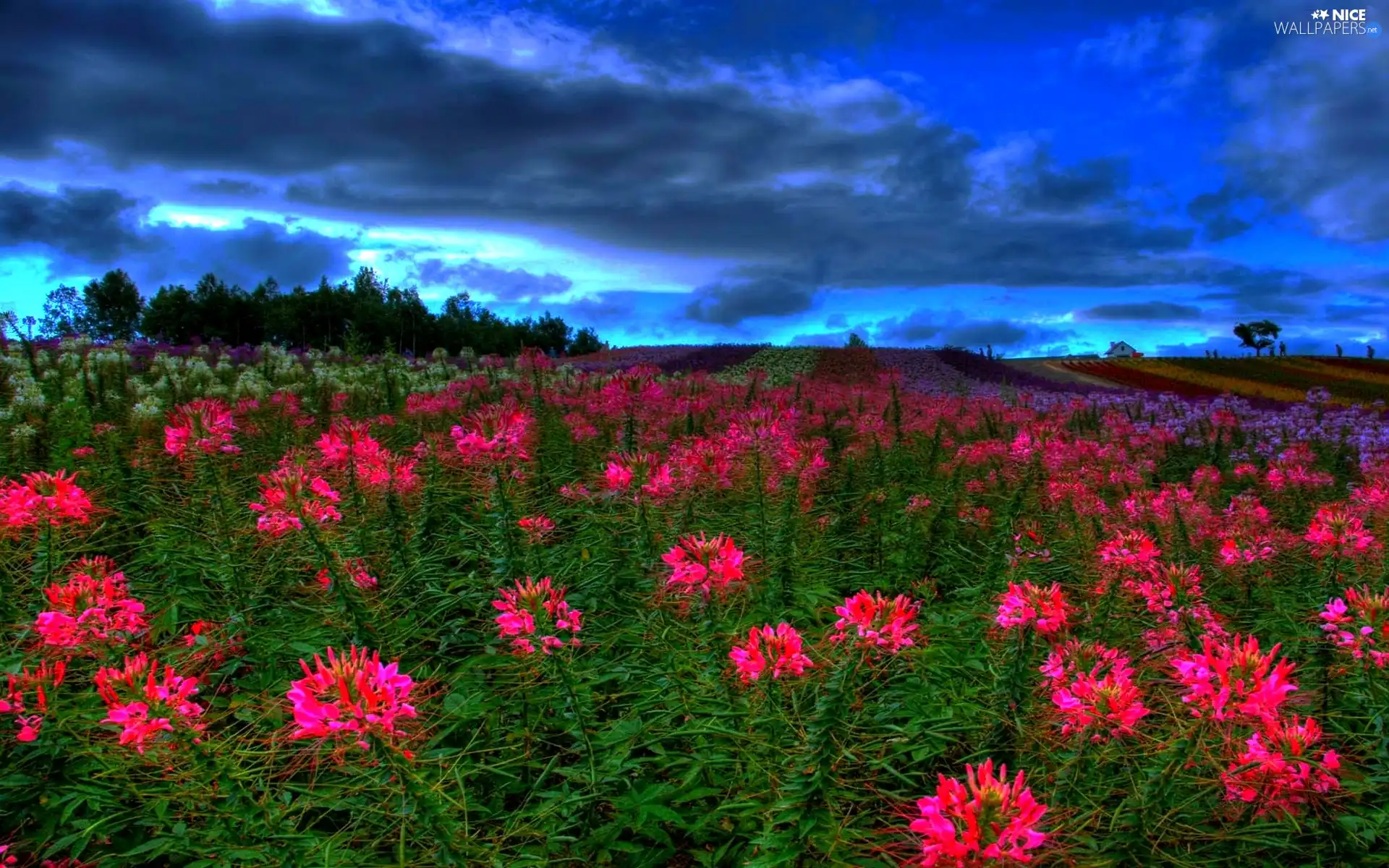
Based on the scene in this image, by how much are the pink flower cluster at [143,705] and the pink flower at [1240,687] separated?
8.56ft

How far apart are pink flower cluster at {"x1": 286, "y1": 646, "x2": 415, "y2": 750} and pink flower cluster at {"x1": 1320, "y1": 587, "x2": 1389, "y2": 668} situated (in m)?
2.81

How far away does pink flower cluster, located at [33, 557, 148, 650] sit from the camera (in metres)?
2.56

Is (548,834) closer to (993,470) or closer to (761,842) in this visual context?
(761,842)

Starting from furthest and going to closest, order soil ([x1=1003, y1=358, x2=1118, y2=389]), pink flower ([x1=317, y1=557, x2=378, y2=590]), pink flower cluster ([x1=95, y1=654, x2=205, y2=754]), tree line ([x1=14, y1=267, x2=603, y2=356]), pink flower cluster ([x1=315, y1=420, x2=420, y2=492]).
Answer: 1. tree line ([x1=14, y1=267, x2=603, y2=356])
2. soil ([x1=1003, y1=358, x2=1118, y2=389])
3. pink flower cluster ([x1=315, y1=420, x2=420, y2=492])
4. pink flower ([x1=317, y1=557, x2=378, y2=590])
5. pink flower cluster ([x1=95, y1=654, x2=205, y2=754])

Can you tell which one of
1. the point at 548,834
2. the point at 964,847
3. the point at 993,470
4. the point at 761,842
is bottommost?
the point at 548,834

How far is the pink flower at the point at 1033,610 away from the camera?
96.0 inches

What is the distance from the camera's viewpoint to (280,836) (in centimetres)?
211

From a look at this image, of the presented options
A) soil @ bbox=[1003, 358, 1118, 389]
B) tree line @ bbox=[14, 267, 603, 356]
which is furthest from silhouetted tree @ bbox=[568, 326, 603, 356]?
soil @ bbox=[1003, 358, 1118, 389]

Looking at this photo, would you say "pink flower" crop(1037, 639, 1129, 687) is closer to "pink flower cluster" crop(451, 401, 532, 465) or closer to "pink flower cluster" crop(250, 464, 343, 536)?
"pink flower cluster" crop(451, 401, 532, 465)

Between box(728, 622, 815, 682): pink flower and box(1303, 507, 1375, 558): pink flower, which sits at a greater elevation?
box(1303, 507, 1375, 558): pink flower

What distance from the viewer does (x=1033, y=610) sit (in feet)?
8.01

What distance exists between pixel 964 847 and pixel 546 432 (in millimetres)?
5322

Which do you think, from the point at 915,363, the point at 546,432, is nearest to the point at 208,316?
the point at 915,363

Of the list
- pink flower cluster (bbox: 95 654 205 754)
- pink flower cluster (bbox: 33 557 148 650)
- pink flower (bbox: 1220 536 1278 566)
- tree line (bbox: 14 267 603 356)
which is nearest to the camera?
pink flower cluster (bbox: 95 654 205 754)
